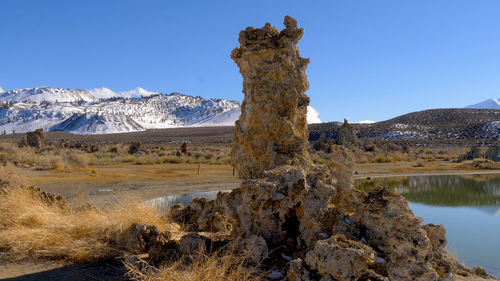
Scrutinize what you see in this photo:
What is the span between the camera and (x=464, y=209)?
1180 centimetres

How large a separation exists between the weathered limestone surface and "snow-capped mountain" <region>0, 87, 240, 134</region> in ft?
376

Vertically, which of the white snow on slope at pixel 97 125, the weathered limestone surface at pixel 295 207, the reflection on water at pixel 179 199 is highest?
the white snow on slope at pixel 97 125

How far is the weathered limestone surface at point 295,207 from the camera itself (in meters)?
3.08

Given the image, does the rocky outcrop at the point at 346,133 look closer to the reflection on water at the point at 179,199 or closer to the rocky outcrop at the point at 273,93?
the reflection on water at the point at 179,199

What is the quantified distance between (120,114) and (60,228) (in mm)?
130837

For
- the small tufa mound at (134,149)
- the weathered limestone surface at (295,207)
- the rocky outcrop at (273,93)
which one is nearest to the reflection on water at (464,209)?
the weathered limestone surface at (295,207)

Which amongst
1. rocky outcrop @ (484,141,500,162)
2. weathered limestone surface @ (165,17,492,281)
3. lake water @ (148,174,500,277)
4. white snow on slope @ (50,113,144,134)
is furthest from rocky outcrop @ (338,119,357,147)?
white snow on slope @ (50,113,144,134)

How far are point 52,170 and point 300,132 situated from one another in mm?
16472

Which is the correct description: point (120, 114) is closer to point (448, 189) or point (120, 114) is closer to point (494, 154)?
point (494, 154)

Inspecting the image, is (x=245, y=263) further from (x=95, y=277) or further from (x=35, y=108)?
(x=35, y=108)

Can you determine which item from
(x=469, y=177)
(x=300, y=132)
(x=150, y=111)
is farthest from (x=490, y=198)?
(x=150, y=111)

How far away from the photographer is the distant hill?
5709 cm

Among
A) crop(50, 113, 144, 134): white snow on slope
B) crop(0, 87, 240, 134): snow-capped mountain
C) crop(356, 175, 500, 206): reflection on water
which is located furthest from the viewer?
crop(0, 87, 240, 134): snow-capped mountain

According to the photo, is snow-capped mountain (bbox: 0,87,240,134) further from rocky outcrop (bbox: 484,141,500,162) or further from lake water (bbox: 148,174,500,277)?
lake water (bbox: 148,174,500,277)
